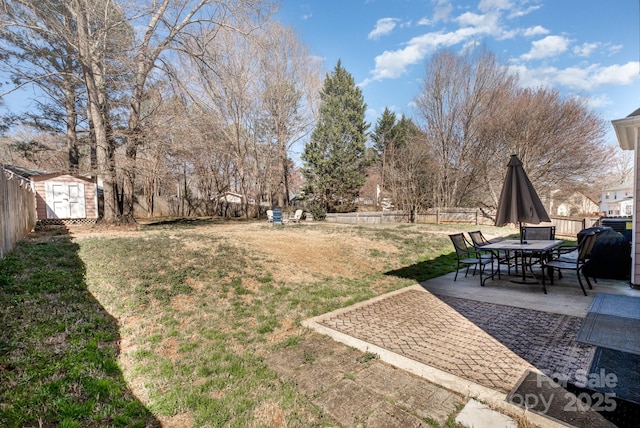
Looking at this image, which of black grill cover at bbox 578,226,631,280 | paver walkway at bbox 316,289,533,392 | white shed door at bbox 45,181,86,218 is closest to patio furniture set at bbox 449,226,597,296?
black grill cover at bbox 578,226,631,280

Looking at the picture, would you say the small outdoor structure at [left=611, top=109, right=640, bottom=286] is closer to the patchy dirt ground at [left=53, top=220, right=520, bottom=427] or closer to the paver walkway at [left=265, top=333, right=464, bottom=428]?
the patchy dirt ground at [left=53, top=220, right=520, bottom=427]

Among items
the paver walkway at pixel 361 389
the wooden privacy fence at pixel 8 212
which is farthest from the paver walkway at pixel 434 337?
the wooden privacy fence at pixel 8 212

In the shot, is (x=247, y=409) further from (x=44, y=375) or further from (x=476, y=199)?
(x=476, y=199)

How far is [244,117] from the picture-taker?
21562 mm

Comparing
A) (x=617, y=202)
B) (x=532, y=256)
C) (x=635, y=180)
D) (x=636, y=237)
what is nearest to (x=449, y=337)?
(x=532, y=256)

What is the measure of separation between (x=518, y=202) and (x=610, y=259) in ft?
6.65

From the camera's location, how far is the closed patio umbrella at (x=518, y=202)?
5164 mm

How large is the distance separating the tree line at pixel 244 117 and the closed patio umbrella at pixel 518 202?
405 inches

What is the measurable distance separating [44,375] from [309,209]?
18484 millimetres

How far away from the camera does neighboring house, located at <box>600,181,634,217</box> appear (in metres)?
28.7

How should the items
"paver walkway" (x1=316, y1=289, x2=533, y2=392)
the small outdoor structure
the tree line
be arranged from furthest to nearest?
the tree line
the small outdoor structure
"paver walkway" (x1=316, y1=289, x2=533, y2=392)

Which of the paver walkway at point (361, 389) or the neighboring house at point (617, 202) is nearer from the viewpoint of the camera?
the paver walkway at point (361, 389)

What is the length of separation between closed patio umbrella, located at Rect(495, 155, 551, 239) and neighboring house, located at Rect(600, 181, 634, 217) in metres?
32.2

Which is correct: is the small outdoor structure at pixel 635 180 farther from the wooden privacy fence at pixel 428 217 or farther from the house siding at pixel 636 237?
the wooden privacy fence at pixel 428 217
